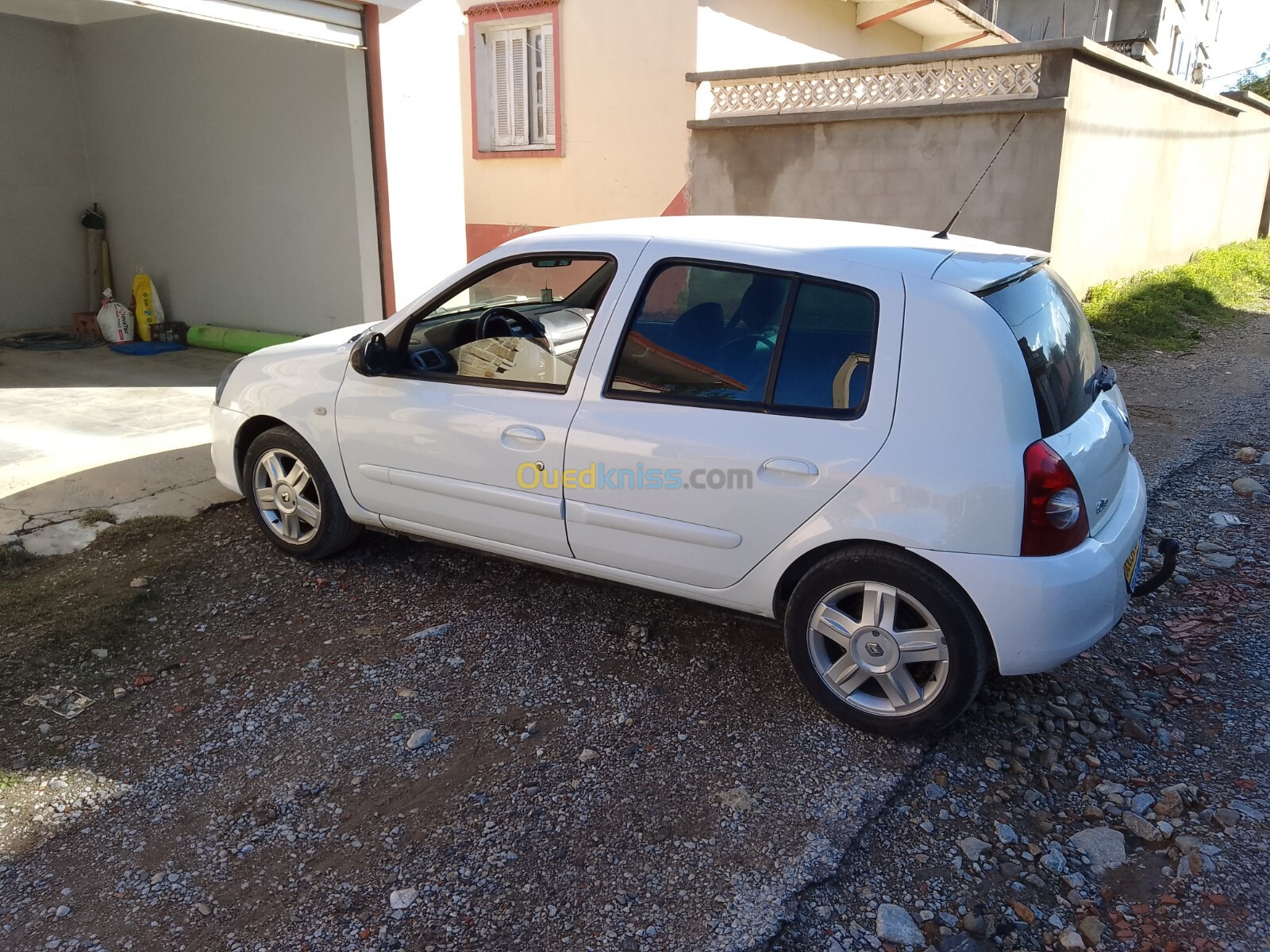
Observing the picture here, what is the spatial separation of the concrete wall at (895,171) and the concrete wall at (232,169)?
4.32 metres

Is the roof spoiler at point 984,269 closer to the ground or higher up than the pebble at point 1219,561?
higher up

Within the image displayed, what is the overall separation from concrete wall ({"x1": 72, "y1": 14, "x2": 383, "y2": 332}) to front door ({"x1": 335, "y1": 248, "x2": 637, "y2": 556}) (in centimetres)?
408

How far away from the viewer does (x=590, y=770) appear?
312cm

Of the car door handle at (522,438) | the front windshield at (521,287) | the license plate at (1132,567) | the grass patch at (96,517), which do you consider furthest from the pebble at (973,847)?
the grass patch at (96,517)

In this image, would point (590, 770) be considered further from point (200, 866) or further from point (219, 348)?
point (219, 348)

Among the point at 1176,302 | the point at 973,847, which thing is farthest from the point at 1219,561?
the point at 1176,302

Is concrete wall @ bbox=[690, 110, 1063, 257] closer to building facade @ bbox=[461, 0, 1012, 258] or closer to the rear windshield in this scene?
building facade @ bbox=[461, 0, 1012, 258]

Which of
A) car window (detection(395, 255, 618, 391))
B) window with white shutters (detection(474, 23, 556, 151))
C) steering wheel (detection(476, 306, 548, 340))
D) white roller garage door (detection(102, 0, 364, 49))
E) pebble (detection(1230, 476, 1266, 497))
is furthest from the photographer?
window with white shutters (detection(474, 23, 556, 151))

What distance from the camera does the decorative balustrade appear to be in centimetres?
902

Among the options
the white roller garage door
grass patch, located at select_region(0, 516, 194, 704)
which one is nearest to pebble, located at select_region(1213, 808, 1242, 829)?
grass patch, located at select_region(0, 516, 194, 704)

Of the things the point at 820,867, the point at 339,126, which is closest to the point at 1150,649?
the point at 820,867

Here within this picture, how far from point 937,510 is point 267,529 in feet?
10.5

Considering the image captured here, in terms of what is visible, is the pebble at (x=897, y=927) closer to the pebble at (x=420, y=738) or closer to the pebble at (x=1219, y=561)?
the pebble at (x=420, y=738)

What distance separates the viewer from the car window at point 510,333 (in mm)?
3814
